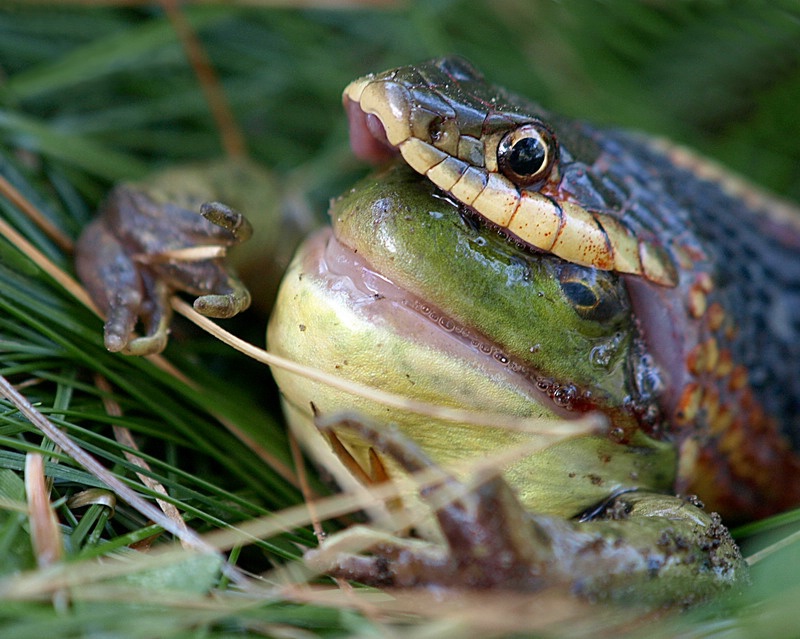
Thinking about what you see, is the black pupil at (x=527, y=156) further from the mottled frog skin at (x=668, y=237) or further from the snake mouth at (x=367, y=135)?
the snake mouth at (x=367, y=135)

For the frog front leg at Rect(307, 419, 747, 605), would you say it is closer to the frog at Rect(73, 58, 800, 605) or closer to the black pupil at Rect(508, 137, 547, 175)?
the frog at Rect(73, 58, 800, 605)

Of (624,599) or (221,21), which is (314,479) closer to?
(624,599)

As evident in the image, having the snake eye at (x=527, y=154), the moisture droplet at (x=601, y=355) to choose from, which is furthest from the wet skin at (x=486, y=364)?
the snake eye at (x=527, y=154)

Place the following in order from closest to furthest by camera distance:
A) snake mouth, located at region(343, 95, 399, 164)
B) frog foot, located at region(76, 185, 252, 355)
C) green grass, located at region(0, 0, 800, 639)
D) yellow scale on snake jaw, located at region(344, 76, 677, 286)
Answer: green grass, located at region(0, 0, 800, 639) < yellow scale on snake jaw, located at region(344, 76, 677, 286) < snake mouth, located at region(343, 95, 399, 164) < frog foot, located at region(76, 185, 252, 355)

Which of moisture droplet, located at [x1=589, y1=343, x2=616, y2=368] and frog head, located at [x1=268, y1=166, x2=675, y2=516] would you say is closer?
frog head, located at [x1=268, y1=166, x2=675, y2=516]

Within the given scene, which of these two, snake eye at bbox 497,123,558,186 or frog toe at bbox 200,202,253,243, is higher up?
snake eye at bbox 497,123,558,186

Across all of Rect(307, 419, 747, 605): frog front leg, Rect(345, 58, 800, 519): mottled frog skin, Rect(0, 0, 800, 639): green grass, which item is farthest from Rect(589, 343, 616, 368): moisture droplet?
Rect(0, 0, 800, 639): green grass

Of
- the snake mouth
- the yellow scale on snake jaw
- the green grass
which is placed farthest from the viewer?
the snake mouth

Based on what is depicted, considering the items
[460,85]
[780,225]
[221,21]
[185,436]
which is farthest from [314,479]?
[221,21]

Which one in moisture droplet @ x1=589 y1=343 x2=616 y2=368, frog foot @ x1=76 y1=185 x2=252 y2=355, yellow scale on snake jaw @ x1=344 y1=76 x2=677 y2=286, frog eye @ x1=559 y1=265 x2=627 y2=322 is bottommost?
frog foot @ x1=76 y1=185 x2=252 y2=355
